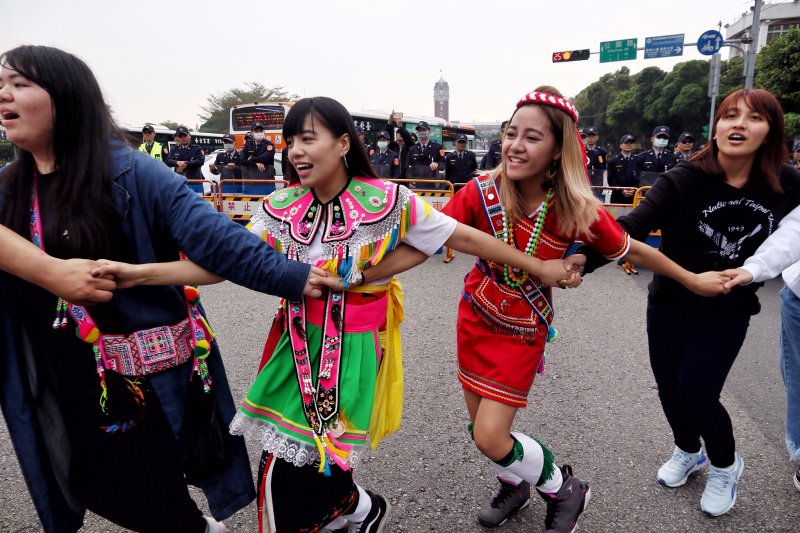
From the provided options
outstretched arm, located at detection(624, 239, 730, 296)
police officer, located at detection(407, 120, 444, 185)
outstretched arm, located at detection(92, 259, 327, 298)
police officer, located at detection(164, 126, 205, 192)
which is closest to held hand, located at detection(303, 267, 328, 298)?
outstretched arm, located at detection(92, 259, 327, 298)

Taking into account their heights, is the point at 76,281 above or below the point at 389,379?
above

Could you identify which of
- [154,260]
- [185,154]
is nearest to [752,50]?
[185,154]

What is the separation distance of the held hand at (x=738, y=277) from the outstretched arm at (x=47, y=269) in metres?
2.24

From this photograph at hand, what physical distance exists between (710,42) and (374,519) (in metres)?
17.7

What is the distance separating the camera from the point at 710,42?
50.4 feet

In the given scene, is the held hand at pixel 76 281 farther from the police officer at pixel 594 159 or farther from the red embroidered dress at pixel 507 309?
the police officer at pixel 594 159

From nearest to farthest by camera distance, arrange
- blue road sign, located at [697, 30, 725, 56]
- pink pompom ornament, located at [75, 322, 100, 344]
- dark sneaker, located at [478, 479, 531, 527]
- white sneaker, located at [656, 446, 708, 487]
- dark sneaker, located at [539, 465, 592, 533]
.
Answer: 1. pink pompom ornament, located at [75, 322, 100, 344]
2. dark sneaker, located at [539, 465, 592, 533]
3. dark sneaker, located at [478, 479, 531, 527]
4. white sneaker, located at [656, 446, 708, 487]
5. blue road sign, located at [697, 30, 725, 56]

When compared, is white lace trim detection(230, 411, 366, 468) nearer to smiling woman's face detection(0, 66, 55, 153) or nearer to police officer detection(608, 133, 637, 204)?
smiling woman's face detection(0, 66, 55, 153)

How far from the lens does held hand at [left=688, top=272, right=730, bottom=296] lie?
2.17 metres

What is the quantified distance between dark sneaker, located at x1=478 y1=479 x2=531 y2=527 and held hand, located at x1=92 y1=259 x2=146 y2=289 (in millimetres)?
1819

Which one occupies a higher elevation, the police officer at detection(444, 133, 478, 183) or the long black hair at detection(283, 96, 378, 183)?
the long black hair at detection(283, 96, 378, 183)

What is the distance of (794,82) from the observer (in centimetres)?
2080

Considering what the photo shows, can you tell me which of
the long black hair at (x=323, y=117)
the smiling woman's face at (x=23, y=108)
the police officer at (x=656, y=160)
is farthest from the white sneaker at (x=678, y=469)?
the police officer at (x=656, y=160)

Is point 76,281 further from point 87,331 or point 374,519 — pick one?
point 374,519
